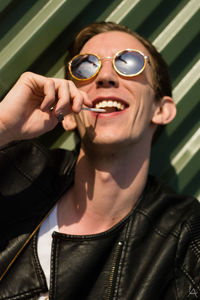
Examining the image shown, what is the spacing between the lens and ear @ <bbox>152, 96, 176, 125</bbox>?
1708 millimetres

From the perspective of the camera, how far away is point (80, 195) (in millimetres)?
1604

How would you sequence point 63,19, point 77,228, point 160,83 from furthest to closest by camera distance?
point 63,19
point 160,83
point 77,228

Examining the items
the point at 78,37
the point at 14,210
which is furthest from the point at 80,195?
the point at 78,37

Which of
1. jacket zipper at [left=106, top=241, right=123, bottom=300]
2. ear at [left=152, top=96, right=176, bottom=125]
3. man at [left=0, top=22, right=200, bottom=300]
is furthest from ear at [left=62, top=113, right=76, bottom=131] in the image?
jacket zipper at [left=106, top=241, right=123, bottom=300]

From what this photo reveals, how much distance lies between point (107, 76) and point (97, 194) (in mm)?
535

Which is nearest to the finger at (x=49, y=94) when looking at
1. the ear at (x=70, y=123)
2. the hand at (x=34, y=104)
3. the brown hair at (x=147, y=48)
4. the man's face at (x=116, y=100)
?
the hand at (x=34, y=104)

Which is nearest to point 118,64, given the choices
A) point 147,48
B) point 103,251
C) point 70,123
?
point 147,48

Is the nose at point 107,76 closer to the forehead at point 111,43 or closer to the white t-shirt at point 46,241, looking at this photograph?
the forehead at point 111,43

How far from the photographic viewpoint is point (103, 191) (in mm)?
1573

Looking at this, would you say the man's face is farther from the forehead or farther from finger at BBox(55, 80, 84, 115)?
finger at BBox(55, 80, 84, 115)

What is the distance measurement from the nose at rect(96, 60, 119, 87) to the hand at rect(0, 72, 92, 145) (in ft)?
0.71

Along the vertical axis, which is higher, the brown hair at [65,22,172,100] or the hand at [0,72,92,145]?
the brown hair at [65,22,172,100]

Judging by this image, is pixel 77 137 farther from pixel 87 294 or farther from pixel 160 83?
pixel 87 294

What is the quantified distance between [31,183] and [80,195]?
0.78 ft
